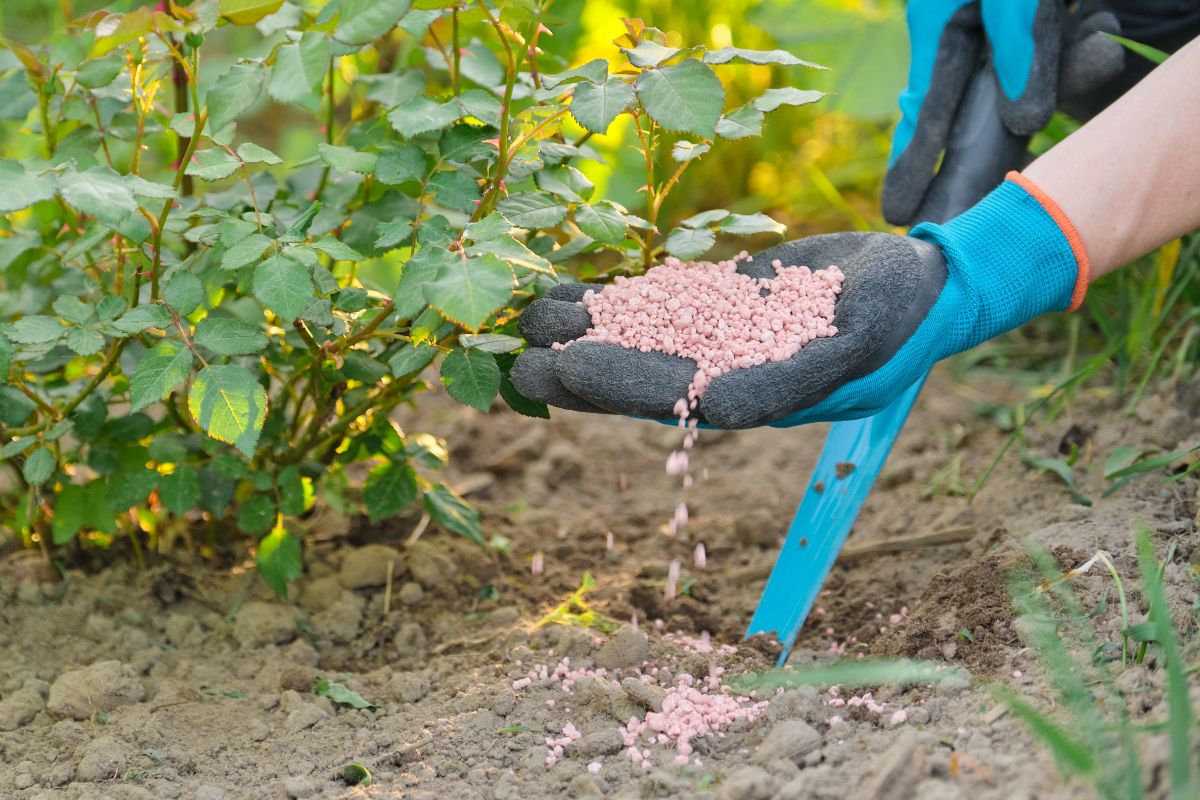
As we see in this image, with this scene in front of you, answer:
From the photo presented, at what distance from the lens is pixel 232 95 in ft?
3.76

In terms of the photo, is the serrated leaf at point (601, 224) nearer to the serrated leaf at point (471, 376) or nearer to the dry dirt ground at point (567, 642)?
the serrated leaf at point (471, 376)

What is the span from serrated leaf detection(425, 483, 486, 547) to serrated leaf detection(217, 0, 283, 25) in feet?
2.28

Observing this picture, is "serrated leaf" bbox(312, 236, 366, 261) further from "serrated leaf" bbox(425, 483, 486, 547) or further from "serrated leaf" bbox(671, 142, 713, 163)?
"serrated leaf" bbox(425, 483, 486, 547)

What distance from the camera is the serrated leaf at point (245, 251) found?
116 centimetres

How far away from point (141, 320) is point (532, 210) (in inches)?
17.2

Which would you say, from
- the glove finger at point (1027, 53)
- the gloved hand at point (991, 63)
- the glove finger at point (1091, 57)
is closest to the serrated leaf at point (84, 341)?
the gloved hand at point (991, 63)

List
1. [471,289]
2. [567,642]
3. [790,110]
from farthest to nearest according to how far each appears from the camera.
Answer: [790,110] → [567,642] → [471,289]

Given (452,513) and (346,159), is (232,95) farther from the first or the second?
(452,513)

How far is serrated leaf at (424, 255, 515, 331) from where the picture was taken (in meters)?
1.04

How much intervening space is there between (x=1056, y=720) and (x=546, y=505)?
1.09 meters

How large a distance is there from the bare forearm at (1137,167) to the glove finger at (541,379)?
636 millimetres

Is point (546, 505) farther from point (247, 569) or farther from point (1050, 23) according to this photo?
point (1050, 23)

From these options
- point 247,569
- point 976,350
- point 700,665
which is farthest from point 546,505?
point 976,350

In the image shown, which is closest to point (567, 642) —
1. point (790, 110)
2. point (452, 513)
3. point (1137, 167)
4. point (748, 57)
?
point (452, 513)
